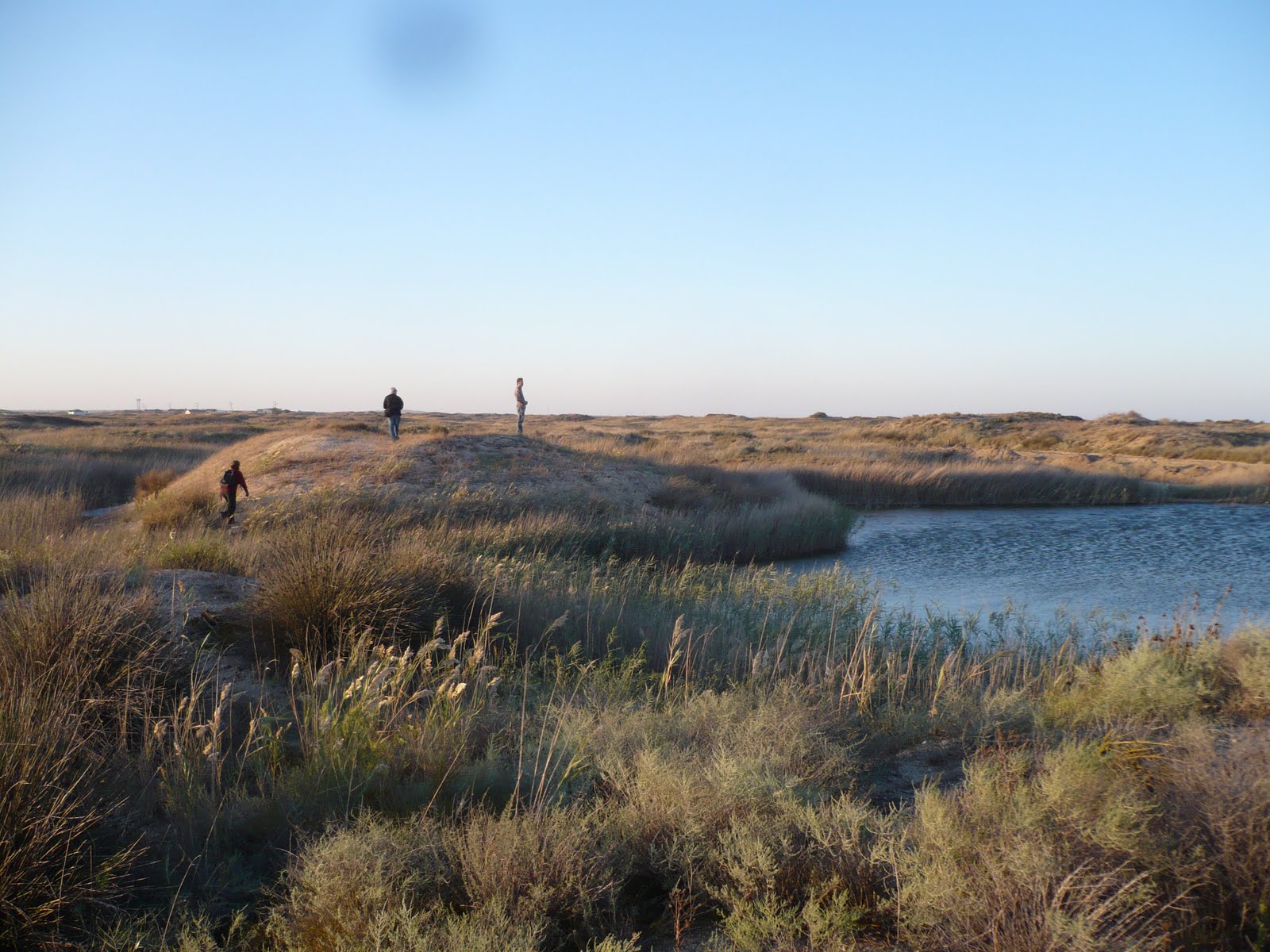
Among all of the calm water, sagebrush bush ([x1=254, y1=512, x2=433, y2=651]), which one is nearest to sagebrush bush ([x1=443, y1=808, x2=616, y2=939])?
sagebrush bush ([x1=254, y1=512, x2=433, y2=651])

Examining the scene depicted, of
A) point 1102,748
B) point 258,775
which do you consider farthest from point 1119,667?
point 258,775

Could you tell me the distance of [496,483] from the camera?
1834 cm

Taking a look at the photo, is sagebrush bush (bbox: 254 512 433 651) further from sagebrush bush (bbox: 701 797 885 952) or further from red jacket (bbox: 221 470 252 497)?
red jacket (bbox: 221 470 252 497)

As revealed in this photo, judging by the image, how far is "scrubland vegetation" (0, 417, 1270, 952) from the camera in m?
2.80

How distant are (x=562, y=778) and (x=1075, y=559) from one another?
16669mm

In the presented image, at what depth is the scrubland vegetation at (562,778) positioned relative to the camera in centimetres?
280

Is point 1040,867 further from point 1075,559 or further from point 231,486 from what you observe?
point 1075,559

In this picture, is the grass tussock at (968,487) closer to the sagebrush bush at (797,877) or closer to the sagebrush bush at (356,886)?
the sagebrush bush at (797,877)

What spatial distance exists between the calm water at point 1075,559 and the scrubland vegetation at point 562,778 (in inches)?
200

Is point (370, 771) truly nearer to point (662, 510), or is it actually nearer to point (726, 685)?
point (726, 685)

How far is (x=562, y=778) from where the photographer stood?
12.4ft

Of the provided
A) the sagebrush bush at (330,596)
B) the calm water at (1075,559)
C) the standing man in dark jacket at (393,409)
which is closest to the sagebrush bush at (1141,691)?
the calm water at (1075,559)

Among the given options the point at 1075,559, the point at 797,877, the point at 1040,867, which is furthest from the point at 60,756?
the point at 1075,559

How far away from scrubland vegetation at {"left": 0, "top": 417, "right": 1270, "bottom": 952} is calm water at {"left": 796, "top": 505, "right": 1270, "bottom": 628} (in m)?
5.09
